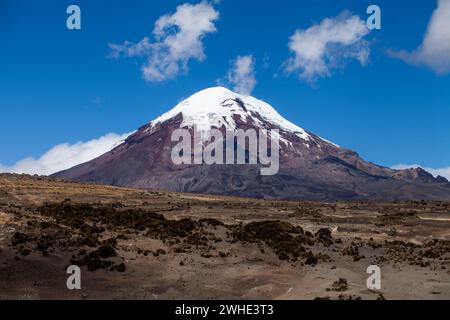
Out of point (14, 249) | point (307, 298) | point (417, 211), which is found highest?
point (417, 211)

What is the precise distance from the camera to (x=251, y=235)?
5669 cm

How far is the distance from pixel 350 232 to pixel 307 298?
32467 mm

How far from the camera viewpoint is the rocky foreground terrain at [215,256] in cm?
3628

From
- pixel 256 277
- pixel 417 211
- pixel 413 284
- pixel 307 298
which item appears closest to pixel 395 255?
pixel 413 284

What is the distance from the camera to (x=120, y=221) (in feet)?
193

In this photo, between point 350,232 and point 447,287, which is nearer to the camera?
point 447,287

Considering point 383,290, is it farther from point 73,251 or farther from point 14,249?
point 14,249

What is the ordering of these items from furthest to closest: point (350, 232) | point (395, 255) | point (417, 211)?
point (417, 211), point (350, 232), point (395, 255)

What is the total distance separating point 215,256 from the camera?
47.4 meters

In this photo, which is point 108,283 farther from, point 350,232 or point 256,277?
point 350,232

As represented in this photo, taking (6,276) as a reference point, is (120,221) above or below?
above

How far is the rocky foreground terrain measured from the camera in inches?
1428

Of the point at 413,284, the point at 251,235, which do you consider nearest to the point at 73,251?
the point at 251,235

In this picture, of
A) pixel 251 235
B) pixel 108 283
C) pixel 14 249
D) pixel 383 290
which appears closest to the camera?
pixel 383 290
